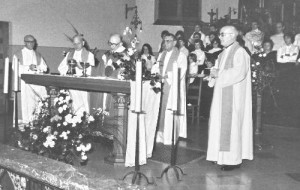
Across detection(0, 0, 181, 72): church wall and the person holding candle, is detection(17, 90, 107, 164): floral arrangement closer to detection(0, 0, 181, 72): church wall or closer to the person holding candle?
detection(0, 0, 181, 72): church wall

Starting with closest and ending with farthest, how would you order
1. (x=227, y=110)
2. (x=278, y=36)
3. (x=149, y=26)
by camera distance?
(x=227, y=110), (x=278, y=36), (x=149, y=26)

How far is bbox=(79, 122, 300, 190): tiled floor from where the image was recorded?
17.2 feet

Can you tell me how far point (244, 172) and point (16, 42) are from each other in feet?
27.9

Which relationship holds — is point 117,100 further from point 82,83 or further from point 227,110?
point 227,110

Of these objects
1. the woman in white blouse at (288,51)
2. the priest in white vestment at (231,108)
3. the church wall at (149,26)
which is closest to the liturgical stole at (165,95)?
the priest in white vestment at (231,108)

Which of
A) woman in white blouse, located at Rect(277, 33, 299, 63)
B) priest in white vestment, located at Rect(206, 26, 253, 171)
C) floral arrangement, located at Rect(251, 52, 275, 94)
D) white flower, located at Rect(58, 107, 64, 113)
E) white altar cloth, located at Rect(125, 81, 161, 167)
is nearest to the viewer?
white flower, located at Rect(58, 107, 64, 113)

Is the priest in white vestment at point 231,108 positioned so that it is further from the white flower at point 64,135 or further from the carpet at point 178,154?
the white flower at point 64,135

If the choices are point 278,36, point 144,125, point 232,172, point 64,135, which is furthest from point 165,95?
point 278,36

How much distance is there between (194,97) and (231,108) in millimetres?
4923

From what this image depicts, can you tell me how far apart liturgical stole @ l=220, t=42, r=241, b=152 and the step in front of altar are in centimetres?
401

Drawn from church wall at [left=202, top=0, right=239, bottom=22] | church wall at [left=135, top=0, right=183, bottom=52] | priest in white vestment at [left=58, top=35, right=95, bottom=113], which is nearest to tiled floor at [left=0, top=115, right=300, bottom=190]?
priest in white vestment at [left=58, top=35, right=95, bottom=113]

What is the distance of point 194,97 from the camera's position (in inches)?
433

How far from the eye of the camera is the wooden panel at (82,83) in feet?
19.1

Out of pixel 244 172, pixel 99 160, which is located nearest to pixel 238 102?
pixel 244 172
